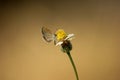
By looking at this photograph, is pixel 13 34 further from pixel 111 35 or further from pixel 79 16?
pixel 111 35

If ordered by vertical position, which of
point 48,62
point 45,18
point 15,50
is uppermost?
point 45,18

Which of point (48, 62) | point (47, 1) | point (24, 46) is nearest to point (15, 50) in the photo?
point (24, 46)

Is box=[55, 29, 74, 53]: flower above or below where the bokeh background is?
below

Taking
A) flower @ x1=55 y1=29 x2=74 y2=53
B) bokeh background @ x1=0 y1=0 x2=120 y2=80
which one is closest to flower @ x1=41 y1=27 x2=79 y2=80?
flower @ x1=55 y1=29 x2=74 y2=53

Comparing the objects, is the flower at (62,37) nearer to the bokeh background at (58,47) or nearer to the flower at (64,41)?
the flower at (64,41)

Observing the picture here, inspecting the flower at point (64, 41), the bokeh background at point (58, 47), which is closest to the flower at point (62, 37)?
the flower at point (64, 41)

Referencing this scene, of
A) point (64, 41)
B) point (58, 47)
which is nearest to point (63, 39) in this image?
point (64, 41)

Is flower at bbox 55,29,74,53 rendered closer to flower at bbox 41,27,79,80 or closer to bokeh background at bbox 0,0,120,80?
flower at bbox 41,27,79,80

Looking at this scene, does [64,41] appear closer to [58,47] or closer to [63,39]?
[63,39]
